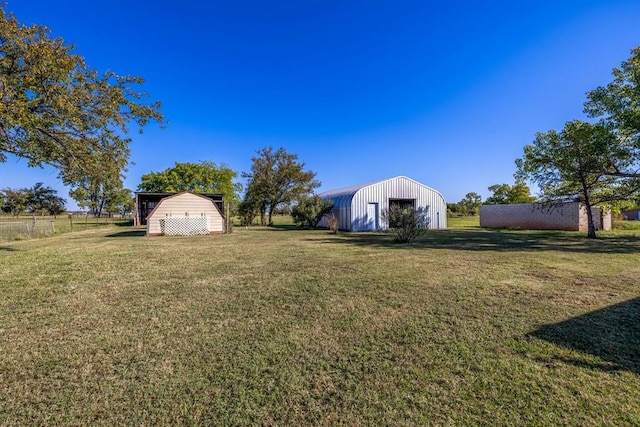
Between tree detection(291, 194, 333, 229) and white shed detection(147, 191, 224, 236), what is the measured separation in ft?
20.0

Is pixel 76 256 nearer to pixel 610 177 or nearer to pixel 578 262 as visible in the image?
pixel 578 262

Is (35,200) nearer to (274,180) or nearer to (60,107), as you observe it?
(274,180)

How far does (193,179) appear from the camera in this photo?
40812 millimetres

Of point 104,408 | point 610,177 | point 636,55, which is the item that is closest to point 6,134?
point 104,408

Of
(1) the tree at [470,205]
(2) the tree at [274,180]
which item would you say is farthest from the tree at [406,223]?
(1) the tree at [470,205]

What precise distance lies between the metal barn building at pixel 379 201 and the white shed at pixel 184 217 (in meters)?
8.70

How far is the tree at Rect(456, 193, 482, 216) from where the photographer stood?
156 feet

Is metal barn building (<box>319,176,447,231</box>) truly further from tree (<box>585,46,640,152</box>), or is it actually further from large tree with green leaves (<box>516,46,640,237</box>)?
tree (<box>585,46,640,152</box>)

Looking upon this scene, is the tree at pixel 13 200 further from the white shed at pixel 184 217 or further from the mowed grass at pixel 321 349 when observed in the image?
the mowed grass at pixel 321 349

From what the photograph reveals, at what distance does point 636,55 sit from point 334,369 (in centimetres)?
1775

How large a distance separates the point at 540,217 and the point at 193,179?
4120cm

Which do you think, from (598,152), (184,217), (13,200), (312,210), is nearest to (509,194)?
(598,152)

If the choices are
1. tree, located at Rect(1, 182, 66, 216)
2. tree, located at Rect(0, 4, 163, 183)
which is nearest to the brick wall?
tree, located at Rect(0, 4, 163, 183)

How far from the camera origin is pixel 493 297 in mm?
4297
